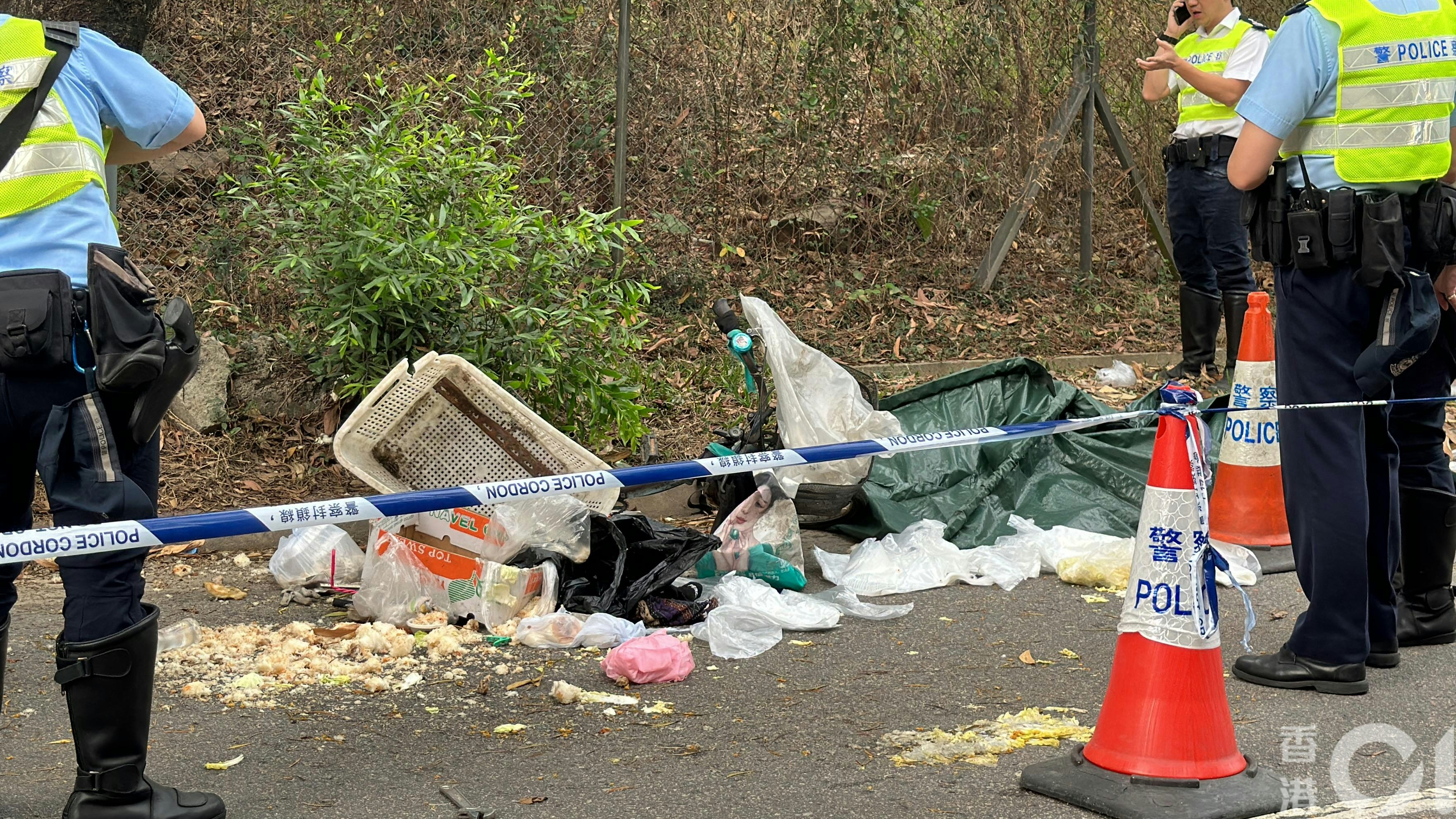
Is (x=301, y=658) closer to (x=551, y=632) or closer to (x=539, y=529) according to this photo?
(x=551, y=632)

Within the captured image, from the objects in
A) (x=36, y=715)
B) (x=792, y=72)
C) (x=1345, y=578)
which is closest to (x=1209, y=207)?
(x=792, y=72)

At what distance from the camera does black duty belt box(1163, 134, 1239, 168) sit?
7727 millimetres

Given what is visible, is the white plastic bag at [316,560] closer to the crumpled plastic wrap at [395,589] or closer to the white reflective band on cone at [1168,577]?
the crumpled plastic wrap at [395,589]

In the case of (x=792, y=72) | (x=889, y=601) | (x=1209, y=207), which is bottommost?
(x=889, y=601)

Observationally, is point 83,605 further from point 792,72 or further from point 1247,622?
point 792,72

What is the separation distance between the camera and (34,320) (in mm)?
→ 2986

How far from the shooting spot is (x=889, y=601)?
5.23m

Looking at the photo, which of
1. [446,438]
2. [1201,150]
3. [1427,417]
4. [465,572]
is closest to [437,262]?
[446,438]

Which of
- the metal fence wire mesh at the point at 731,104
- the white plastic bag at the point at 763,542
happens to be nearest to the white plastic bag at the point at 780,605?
the white plastic bag at the point at 763,542

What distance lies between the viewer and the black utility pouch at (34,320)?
9.79ft

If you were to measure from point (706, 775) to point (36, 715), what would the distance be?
2056 millimetres

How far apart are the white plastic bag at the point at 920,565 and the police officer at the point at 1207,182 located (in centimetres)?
259

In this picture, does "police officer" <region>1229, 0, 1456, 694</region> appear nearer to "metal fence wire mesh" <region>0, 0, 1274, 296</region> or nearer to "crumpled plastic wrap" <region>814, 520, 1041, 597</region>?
"crumpled plastic wrap" <region>814, 520, 1041, 597</region>

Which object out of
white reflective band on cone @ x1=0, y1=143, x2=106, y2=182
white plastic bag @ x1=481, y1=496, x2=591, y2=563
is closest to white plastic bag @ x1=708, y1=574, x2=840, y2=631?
white plastic bag @ x1=481, y1=496, x2=591, y2=563
